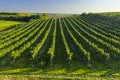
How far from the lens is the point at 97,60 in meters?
39.3

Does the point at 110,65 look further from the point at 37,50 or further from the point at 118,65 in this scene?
the point at 37,50

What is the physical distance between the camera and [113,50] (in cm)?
4328

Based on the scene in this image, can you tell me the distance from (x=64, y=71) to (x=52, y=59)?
17.1 ft

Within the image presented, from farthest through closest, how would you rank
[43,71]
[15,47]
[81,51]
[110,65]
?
[15,47], [81,51], [110,65], [43,71]

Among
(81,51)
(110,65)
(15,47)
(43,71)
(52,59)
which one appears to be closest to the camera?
(43,71)

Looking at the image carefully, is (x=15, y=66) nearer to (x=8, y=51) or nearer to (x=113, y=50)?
(x=8, y=51)

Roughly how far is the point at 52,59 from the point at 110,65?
7.65 meters

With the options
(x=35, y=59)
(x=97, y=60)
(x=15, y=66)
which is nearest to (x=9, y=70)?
(x=15, y=66)

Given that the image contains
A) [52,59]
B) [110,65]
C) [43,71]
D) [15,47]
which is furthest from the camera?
[15,47]

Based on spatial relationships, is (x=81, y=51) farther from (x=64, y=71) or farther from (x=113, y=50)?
(x=64, y=71)

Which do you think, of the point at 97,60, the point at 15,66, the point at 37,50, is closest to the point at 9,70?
the point at 15,66

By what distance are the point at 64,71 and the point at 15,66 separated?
652cm

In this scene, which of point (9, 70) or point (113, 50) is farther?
point (113, 50)

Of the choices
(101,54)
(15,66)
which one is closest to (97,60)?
(101,54)
